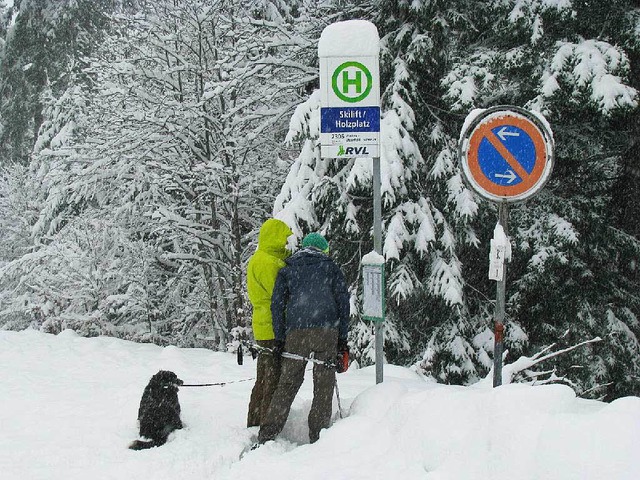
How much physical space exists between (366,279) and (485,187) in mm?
1259

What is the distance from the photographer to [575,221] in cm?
905

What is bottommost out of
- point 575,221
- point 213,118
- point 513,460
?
point 513,460

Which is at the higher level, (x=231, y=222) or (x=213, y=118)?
(x=213, y=118)

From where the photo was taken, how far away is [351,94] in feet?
15.2

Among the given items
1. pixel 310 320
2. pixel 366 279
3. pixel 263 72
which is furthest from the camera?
pixel 263 72

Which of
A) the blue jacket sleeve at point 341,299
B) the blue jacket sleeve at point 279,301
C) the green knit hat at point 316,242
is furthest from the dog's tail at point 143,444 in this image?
the green knit hat at point 316,242

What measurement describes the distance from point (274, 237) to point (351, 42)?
165 cm

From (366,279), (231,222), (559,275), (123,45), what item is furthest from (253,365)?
(123,45)

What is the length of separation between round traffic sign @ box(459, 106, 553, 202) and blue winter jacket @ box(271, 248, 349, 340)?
4.18 ft

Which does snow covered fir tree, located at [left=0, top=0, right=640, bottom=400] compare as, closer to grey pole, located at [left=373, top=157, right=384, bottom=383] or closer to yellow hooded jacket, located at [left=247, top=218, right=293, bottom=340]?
grey pole, located at [left=373, top=157, right=384, bottom=383]

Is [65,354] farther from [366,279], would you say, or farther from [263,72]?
[366,279]

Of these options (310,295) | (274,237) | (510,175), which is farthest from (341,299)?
(510,175)

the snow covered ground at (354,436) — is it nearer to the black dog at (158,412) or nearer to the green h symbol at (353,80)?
the black dog at (158,412)

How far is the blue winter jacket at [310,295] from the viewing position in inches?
175
